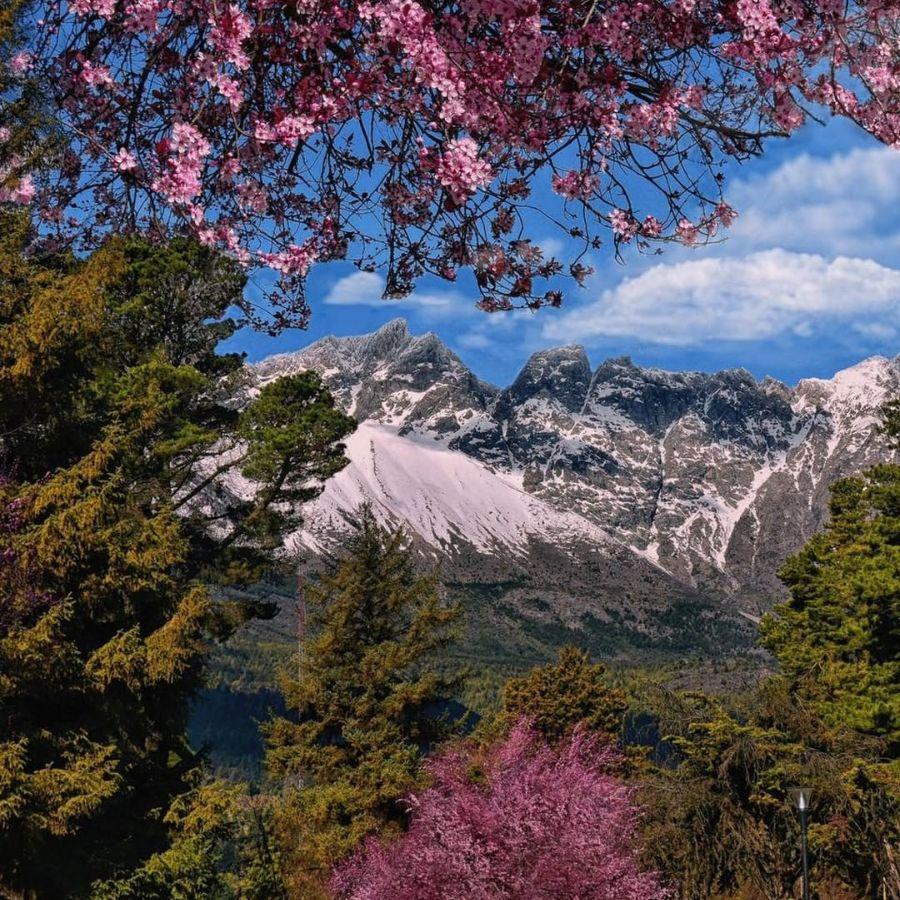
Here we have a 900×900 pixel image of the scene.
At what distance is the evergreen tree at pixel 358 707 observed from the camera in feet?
74.6

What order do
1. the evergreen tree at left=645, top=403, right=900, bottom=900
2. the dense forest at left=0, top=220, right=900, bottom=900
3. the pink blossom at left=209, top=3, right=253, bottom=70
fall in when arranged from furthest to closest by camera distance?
the evergreen tree at left=645, top=403, right=900, bottom=900
the dense forest at left=0, top=220, right=900, bottom=900
the pink blossom at left=209, top=3, right=253, bottom=70

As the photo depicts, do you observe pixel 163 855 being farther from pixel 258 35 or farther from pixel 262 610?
pixel 258 35

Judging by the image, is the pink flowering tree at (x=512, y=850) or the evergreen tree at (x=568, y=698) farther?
the evergreen tree at (x=568, y=698)

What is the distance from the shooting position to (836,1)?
2.70 meters

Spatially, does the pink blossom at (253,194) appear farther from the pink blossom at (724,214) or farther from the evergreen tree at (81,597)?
the evergreen tree at (81,597)

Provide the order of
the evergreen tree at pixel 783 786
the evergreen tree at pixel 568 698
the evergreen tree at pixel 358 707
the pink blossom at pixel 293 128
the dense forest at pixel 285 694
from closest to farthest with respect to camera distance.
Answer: the pink blossom at pixel 293 128 → the dense forest at pixel 285 694 → the evergreen tree at pixel 783 786 → the evergreen tree at pixel 358 707 → the evergreen tree at pixel 568 698

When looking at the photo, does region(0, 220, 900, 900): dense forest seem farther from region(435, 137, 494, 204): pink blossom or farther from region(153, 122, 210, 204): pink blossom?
region(435, 137, 494, 204): pink blossom

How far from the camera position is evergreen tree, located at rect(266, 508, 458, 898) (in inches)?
895

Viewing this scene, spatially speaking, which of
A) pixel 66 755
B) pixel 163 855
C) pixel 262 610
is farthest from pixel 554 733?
pixel 66 755

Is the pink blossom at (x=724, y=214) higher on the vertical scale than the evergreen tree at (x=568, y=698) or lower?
higher

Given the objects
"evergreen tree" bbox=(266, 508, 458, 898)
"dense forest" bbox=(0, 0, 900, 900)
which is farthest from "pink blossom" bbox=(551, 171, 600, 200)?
"evergreen tree" bbox=(266, 508, 458, 898)

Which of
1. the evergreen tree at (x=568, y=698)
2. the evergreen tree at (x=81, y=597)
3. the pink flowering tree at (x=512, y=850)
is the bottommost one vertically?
the evergreen tree at (x=568, y=698)

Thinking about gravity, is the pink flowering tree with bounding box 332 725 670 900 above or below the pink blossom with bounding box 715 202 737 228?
below

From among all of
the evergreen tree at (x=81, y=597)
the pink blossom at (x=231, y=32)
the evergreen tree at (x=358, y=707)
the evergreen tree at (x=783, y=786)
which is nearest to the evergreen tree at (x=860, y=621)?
the evergreen tree at (x=783, y=786)
